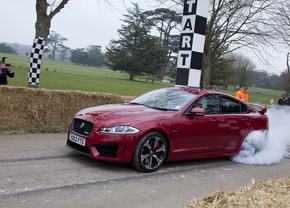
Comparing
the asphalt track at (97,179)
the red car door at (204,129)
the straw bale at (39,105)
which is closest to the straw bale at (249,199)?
the asphalt track at (97,179)

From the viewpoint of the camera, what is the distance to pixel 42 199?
133 inches

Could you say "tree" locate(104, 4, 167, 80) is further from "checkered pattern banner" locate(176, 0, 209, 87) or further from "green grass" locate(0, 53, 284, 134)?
"checkered pattern banner" locate(176, 0, 209, 87)

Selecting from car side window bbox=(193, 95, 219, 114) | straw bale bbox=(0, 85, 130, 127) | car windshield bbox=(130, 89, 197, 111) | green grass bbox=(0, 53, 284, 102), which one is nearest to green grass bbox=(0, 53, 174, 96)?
green grass bbox=(0, 53, 284, 102)

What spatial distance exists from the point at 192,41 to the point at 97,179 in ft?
22.6

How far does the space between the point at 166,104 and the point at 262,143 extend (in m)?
2.96

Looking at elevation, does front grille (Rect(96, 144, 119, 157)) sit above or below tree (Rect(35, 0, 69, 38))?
below

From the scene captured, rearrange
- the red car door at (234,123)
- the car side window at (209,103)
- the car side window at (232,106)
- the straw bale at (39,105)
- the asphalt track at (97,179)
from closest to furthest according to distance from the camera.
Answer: the asphalt track at (97,179)
the car side window at (209,103)
the red car door at (234,123)
the car side window at (232,106)
the straw bale at (39,105)

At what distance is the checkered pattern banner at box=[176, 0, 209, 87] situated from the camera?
9734 millimetres

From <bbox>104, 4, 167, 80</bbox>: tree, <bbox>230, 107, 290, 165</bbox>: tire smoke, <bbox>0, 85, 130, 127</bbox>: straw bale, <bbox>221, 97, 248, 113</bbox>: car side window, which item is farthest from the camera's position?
<bbox>104, 4, 167, 80</bbox>: tree

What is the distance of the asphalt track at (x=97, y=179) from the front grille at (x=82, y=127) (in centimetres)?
55

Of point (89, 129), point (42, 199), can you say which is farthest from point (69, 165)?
point (42, 199)

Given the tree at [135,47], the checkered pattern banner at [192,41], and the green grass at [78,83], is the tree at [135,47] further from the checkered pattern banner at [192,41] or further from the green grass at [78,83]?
the checkered pattern banner at [192,41]

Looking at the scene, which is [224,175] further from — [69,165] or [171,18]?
[171,18]

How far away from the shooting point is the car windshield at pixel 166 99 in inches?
215
